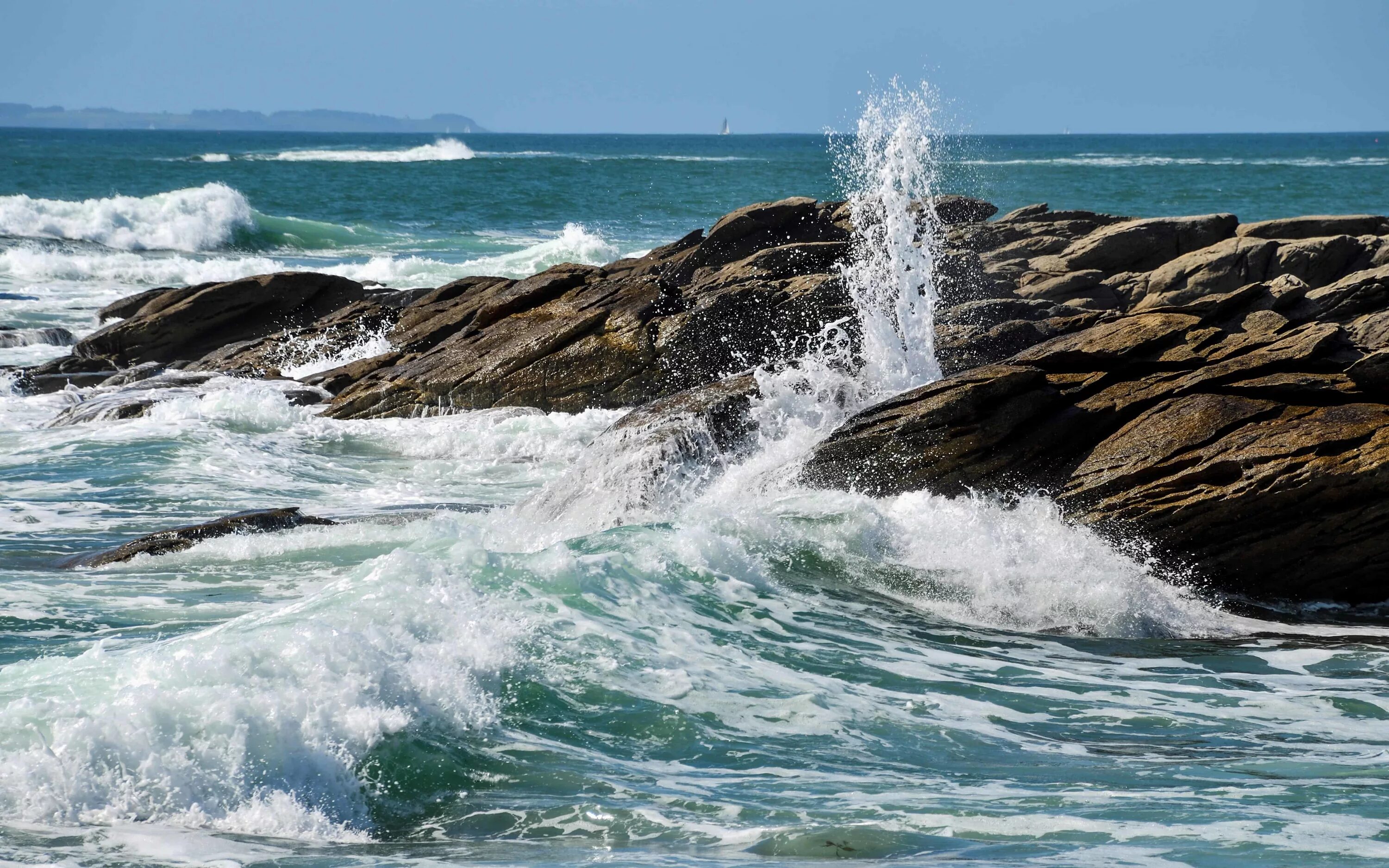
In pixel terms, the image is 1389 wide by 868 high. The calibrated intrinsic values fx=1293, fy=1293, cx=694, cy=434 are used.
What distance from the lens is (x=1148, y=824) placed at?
5.38m

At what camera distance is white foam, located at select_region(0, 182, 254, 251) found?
126 feet

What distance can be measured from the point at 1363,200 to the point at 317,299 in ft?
145

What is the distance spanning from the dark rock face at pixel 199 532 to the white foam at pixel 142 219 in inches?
1178

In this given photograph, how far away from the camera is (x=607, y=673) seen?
7219mm

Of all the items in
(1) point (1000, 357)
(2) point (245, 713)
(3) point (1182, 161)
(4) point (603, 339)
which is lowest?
(2) point (245, 713)

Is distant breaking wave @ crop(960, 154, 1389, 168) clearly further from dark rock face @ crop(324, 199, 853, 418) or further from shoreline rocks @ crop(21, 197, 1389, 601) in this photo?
dark rock face @ crop(324, 199, 853, 418)

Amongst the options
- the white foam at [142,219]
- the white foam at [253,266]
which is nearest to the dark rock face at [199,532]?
the white foam at [253,266]

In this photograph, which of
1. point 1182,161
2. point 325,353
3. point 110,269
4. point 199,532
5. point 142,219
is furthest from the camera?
point 1182,161

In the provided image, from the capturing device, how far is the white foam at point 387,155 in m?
97.1

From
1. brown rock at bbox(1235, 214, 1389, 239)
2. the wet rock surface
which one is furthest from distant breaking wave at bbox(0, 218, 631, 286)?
the wet rock surface

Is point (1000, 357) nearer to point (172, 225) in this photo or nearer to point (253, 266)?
point (253, 266)

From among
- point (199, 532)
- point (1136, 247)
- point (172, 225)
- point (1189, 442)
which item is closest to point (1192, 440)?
point (1189, 442)

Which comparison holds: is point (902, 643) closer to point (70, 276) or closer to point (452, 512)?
point (452, 512)

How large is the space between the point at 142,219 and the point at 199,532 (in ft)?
109
